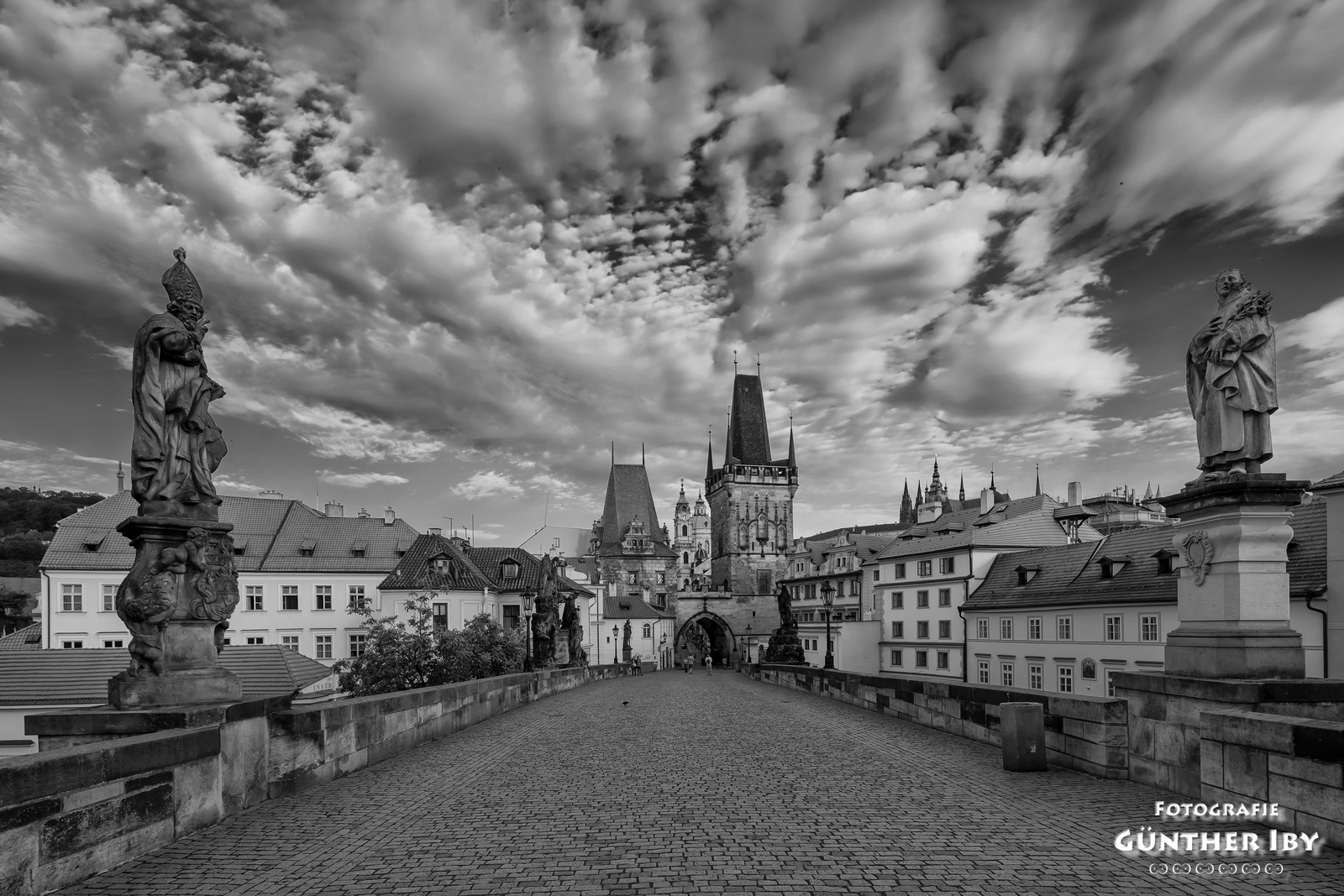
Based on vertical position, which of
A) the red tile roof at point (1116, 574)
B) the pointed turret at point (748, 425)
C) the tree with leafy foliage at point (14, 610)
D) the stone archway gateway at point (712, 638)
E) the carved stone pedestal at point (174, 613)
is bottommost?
the stone archway gateway at point (712, 638)

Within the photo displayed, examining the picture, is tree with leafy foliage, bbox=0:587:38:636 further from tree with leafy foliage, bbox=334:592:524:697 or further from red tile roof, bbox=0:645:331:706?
Answer: red tile roof, bbox=0:645:331:706

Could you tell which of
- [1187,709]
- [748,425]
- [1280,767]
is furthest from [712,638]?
[1280,767]

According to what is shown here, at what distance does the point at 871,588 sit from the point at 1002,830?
55.4 metres

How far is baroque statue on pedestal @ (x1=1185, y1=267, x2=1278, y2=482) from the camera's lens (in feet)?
22.6

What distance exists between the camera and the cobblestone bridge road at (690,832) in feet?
15.5

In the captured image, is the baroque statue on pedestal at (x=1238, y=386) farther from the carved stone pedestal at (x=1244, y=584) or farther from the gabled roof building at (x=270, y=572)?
the gabled roof building at (x=270, y=572)

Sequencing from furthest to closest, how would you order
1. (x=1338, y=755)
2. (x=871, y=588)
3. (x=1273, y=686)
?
(x=871, y=588) < (x=1273, y=686) < (x=1338, y=755)

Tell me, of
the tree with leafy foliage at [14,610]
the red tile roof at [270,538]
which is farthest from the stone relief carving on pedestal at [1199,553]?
the tree with leafy foliage at [14,610]

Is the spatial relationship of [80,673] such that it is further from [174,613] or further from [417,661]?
[174,613]

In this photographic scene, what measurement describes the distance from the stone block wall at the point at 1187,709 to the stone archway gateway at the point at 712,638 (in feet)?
274

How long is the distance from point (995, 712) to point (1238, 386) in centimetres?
486

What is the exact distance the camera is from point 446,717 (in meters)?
11.8

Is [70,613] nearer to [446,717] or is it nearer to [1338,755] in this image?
[446,717]

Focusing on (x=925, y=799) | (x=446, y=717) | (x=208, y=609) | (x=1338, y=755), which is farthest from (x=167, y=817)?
(x=1338, y=755)
